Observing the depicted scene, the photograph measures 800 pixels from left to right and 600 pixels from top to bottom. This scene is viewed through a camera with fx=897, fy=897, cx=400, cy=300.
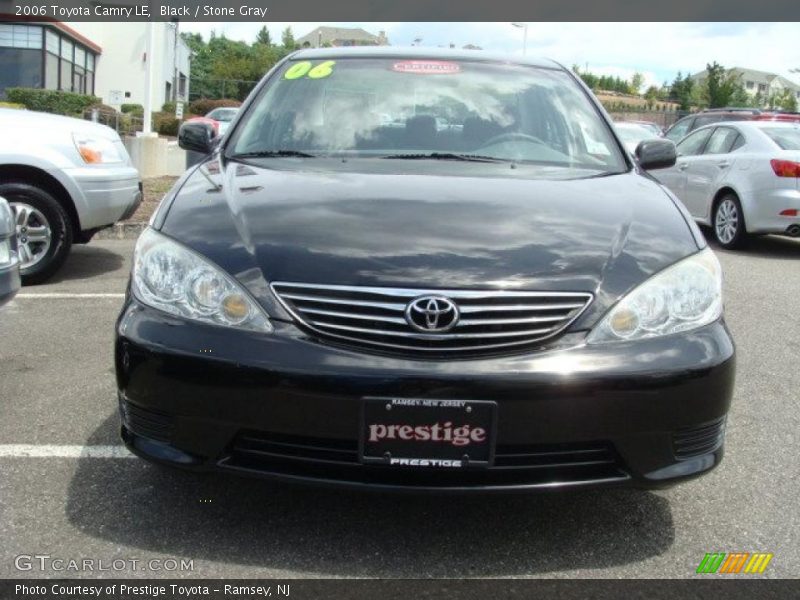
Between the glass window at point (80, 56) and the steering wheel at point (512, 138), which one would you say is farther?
the glass window at point (80, 56)

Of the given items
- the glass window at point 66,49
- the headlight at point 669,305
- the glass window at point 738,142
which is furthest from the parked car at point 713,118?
the glass window at point 66,49

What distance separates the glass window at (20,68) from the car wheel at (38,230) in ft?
97.7

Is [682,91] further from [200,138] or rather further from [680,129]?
[200,138]

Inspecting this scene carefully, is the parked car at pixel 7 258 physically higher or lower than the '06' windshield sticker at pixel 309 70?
lower

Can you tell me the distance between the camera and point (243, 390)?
249 centimetres

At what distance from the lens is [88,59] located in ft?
134

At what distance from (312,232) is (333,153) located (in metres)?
0.92

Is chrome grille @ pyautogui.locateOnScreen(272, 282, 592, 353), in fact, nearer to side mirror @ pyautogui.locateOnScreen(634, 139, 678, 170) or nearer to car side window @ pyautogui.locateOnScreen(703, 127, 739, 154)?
side mirror @ pyautogui.locateOnScreen(634, 139, 678, 170)

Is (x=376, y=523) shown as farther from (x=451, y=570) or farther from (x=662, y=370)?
(x=662, y=370)

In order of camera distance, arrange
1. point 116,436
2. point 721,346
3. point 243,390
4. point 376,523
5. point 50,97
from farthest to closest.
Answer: point 50,97
point 116,436
point 376,523
point 721,346
point 243,390

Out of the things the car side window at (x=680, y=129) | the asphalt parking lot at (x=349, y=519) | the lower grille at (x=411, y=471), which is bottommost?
the asphalt parking lot at (x=349, y=519)

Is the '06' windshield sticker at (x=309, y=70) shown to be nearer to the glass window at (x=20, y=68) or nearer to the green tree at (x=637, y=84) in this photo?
the glass window at (x=20, y=68)

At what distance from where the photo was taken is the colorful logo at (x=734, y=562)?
2.68m

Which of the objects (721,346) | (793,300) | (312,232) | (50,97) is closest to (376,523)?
(312,232)
